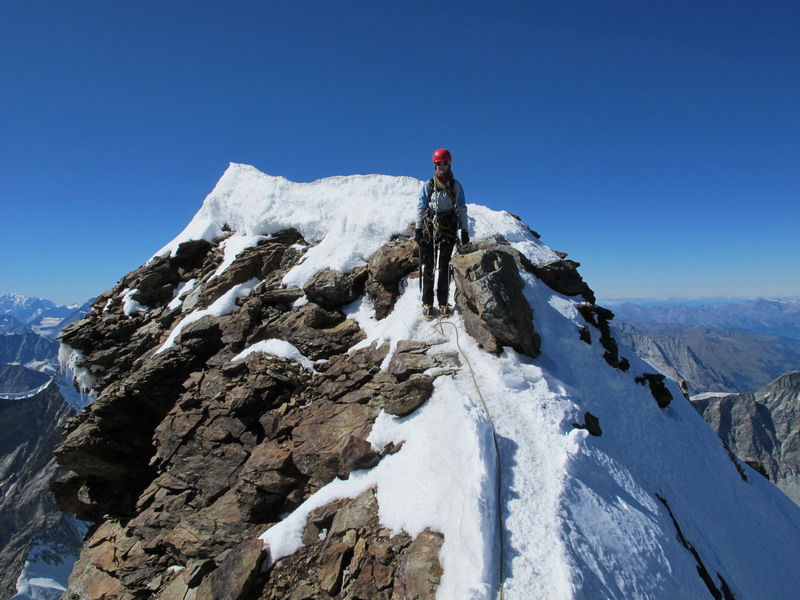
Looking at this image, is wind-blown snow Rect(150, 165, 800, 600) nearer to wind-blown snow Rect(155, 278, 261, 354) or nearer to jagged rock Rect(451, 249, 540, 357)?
jagged rock Rect(451, 249, 540, 357)

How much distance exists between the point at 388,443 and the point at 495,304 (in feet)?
14.1

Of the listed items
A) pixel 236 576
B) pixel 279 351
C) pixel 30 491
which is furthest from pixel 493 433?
pixel 30 491

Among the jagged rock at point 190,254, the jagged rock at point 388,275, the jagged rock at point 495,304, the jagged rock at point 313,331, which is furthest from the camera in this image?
the jagged rock at point 190,254

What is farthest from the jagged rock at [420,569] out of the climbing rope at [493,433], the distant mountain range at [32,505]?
the distant mountain range at [32,505]

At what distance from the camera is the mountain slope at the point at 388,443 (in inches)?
243

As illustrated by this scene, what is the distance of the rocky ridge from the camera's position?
7062 millimetres

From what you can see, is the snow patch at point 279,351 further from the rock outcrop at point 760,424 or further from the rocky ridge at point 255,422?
the rock outcrop at point 760,424

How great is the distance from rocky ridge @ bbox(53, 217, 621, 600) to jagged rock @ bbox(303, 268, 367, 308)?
0.05m

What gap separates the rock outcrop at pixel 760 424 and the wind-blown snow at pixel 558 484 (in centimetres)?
20939

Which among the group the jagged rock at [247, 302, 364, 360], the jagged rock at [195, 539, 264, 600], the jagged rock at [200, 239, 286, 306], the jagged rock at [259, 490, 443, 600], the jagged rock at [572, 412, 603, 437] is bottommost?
the jagged rock at [195, 539, 264, 600]

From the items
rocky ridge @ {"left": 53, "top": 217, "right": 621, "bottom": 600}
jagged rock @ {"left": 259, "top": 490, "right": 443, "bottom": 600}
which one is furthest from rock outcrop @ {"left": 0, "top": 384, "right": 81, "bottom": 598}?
jagged rock @ {"left": 259, "top": 490, "right": 443, "bottom": 600}

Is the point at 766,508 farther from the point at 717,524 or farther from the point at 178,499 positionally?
the point at 178,499

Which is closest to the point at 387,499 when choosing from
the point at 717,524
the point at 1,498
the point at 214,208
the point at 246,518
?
the point at 246,518

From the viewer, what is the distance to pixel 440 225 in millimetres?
11609
